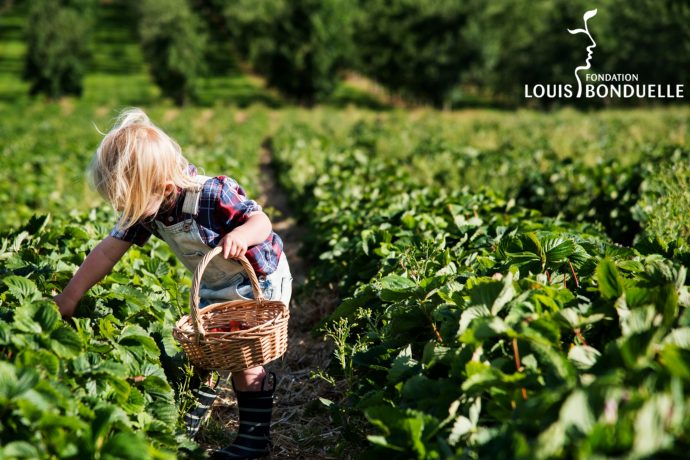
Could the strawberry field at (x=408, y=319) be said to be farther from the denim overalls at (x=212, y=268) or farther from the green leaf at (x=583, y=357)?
the denim overalls at (x=212, y=268)

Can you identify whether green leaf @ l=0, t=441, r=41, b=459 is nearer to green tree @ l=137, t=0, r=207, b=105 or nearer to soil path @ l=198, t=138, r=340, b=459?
soil path @ l=198, t=138, r=340, b=459

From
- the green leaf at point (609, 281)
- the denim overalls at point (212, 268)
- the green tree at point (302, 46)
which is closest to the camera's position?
the green leaf at point (609, 281)

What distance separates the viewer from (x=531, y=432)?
1.70 m

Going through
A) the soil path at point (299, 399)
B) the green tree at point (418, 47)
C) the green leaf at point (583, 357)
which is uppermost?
the green tree at point (418, 47)

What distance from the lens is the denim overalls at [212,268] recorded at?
2.91m

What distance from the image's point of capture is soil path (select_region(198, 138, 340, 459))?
119 inches

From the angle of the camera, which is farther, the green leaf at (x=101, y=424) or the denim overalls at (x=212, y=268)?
the denim overalls at (x=212, y=268)

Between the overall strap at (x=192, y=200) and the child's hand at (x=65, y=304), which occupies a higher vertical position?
the overall strap at (x=192, y=200)

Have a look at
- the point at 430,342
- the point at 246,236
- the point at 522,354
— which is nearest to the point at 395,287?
the point at 430,342

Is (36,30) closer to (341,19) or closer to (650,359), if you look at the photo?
(341,19)

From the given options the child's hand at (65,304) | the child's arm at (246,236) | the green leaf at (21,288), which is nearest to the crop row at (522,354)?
the child's arm at (246,236)

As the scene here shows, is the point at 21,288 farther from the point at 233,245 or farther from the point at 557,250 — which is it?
the point at 557,250

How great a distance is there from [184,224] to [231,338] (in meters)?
0.63

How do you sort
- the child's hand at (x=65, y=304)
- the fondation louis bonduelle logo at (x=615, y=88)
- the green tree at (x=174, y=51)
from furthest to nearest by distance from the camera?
the green tree at (x=174, y=51), the fondation louis bonduelle logo at (x=615, y=88), the child's hand at (x=65, y=304)
